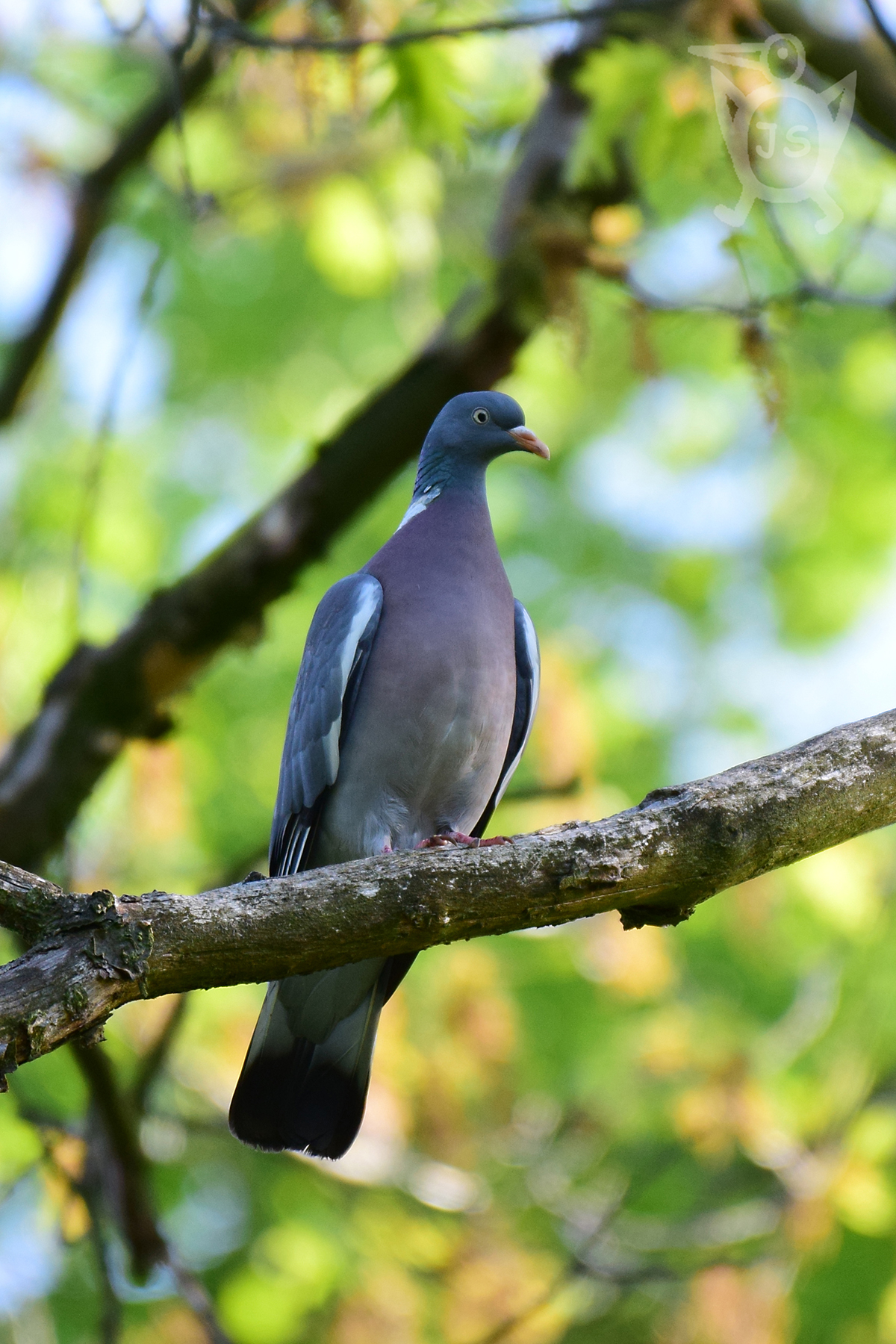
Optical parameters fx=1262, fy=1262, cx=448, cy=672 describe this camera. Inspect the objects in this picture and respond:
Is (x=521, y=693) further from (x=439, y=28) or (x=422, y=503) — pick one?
(x=439, y=28)

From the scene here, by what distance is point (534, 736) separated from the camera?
6.22 meters

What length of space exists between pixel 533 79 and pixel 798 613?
11.0ft

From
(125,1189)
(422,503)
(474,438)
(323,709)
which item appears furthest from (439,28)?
(125,1189)

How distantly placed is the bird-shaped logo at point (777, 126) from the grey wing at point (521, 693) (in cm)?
142

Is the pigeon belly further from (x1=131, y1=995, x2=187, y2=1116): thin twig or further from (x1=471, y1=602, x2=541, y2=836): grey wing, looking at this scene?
(x1=131, y1=995, x2=187, y2=1116): thin twig

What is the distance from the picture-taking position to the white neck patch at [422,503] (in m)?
4.32

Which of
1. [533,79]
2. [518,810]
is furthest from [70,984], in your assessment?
[533,79]

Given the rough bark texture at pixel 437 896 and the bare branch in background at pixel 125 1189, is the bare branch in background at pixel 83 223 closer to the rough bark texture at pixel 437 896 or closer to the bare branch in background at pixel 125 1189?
the bare branch in background at pixel 125 1189

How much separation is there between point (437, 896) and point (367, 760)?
1.41 m

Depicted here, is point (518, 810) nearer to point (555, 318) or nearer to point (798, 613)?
point (798, 613)

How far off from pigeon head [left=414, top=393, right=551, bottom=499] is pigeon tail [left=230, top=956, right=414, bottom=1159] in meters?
1.64

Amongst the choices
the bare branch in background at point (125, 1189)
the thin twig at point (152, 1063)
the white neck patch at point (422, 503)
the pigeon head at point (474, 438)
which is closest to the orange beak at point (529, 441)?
the pigeon head at point (474, 438)

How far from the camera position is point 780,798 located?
266 centimetres

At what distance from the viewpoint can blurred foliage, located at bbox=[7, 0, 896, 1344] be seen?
18.2 ft
